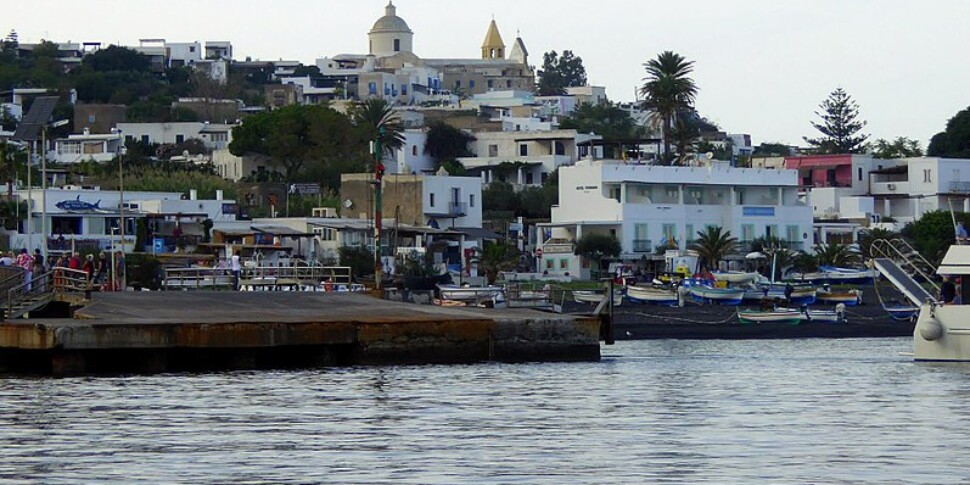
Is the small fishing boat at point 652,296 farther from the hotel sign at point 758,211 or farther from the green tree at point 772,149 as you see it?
the green tree at point 772,149

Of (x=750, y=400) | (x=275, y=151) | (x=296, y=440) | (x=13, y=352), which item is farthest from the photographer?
(x=275, y=151)

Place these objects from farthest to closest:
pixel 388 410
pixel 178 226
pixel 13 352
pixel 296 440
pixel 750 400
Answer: pixel 178 226 → pixel 13 352 → pixel 750 400 → pixel 388 410 → pixel 296 440

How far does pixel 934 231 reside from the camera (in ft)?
358

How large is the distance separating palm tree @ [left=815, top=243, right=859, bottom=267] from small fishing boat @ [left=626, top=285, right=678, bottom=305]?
18.9 metres

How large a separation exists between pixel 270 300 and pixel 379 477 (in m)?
25.5

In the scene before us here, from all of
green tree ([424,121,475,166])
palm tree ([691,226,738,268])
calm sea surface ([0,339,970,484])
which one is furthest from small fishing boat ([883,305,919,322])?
green tree ([424,121,475,166])

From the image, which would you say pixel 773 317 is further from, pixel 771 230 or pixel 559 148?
pixel 559 148

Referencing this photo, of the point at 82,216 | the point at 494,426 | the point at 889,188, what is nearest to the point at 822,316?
the point at 82,216

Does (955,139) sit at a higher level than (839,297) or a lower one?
higher

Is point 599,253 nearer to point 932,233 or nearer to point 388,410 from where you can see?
point 932,233

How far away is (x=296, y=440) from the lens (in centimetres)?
2678

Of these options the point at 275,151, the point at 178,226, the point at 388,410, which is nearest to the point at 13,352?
the point at 388,410

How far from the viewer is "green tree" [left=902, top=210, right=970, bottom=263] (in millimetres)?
106312

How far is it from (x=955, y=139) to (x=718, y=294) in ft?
196
